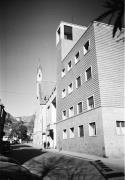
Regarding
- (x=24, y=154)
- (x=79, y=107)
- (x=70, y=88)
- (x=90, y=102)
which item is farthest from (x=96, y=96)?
(x=24, y=154)

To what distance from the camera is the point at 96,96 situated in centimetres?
1692

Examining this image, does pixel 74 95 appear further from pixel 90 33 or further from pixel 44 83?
pixel 44 83

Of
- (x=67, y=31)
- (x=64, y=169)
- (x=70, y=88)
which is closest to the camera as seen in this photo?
Result: (x=64, y=169)

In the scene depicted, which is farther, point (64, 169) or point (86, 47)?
point (86, 47)

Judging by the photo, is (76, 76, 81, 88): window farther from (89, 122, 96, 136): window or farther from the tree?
the tree

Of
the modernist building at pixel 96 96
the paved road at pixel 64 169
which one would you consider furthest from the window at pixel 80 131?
the paved road at pixel 64 169

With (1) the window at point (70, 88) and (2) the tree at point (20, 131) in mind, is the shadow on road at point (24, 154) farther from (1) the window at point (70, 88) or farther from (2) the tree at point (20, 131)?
(2) the tree at point (20, 131)

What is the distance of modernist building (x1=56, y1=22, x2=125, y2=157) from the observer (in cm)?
1541

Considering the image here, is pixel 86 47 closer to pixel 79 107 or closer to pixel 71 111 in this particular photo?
pixel 79 107

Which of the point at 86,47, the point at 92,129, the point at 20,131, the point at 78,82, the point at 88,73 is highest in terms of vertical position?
the point at 86,47

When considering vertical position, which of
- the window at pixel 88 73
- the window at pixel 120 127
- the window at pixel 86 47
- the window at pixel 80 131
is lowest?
the window at pixel 80 131

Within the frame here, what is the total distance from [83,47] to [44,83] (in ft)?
132

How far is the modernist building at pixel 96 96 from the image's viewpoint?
50.5ft

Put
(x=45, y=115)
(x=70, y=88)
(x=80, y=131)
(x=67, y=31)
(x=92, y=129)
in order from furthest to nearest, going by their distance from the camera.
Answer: (x=45, y=115) < (x=67, y=31) < (x=70, y=88) < (x=80, y=131) < (x=92, y=129)
